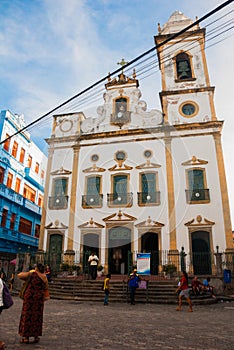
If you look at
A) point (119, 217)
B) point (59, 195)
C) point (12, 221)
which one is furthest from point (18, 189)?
point (119, 217)

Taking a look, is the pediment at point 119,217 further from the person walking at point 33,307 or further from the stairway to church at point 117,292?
the person walking at point 33,307

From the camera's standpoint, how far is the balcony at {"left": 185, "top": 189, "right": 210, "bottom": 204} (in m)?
16.0

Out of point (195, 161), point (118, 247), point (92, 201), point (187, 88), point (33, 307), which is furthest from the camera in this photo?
point (187, 88)

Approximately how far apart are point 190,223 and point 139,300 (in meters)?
6.40

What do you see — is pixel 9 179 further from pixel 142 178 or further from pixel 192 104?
pixel 192 104

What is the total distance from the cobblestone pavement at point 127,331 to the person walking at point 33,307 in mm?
183

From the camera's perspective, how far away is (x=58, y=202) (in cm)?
1830

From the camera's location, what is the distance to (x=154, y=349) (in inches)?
170

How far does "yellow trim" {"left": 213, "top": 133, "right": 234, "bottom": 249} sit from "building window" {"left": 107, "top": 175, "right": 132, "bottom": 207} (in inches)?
216

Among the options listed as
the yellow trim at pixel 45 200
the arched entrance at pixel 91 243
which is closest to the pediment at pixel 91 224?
the arched entrance at pixel 91 243

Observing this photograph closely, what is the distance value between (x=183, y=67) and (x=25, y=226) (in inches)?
730

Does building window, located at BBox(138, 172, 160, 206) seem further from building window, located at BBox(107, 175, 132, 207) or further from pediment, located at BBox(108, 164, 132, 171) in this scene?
pediment, located at BBox(108, 164, 132, 171)

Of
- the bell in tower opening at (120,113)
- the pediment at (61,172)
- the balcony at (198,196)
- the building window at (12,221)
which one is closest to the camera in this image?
the balcony at (198,196)

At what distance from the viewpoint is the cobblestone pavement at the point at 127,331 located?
452 centimetres
